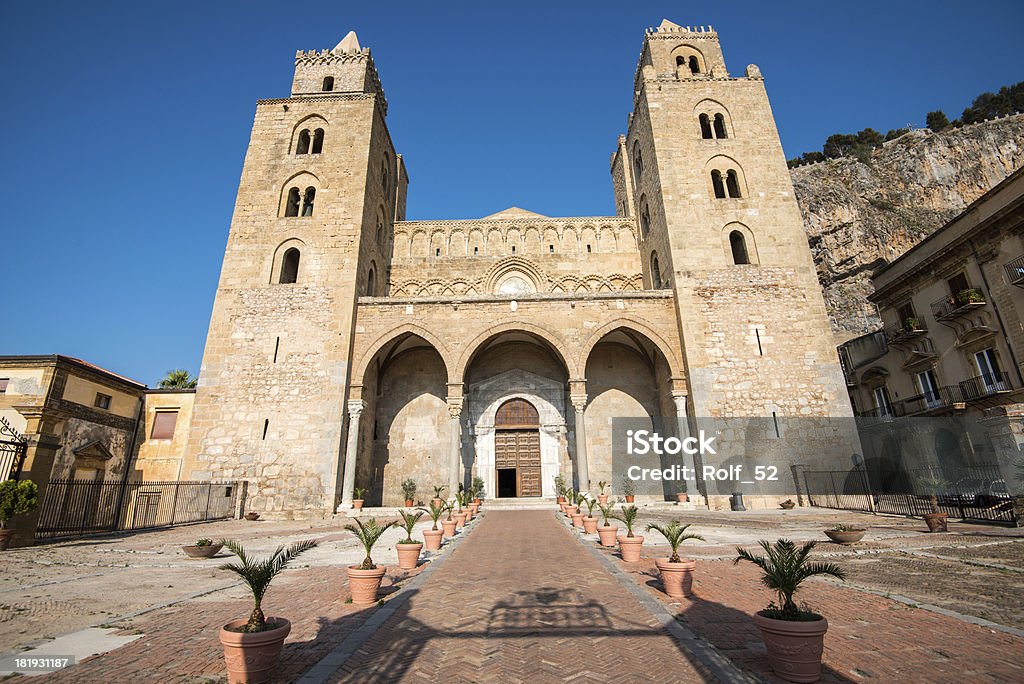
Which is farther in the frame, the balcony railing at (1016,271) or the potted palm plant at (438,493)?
the balcony railing at (1016,271)

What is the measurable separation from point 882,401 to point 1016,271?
9496 mm

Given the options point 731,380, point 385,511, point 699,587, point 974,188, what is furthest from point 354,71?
point 974,188

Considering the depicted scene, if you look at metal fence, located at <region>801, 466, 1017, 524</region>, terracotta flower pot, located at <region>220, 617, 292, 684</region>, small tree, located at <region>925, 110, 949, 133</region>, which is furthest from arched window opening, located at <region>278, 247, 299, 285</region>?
small tree, located at <region>925, 110, 949, 133</region>

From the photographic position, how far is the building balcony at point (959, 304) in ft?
59.8

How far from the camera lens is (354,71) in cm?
2358

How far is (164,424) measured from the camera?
61.6 ft

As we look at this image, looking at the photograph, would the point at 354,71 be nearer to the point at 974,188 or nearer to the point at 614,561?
the point at 614,561

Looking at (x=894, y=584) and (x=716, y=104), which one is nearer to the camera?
(x=894, y=584)

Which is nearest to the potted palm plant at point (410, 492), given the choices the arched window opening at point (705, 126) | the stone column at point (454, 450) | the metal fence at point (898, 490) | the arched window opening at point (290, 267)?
the stone column at point (454, 450)

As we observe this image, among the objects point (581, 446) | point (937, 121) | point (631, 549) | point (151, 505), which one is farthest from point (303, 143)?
point (937, 121)

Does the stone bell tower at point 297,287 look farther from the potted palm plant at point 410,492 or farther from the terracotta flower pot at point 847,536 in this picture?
the terracotta flower pot at point 847,536

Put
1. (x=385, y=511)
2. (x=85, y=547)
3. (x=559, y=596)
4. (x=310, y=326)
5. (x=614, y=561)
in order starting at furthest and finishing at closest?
1. (x=310, y=326)
2. (x=385, y=511)
3. (x=85, y=547)
4. (x=614, y=561)
5. (x=559, y=596)

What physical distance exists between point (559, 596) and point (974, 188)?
186 feet

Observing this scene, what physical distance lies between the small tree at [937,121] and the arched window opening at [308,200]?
67.1 m
